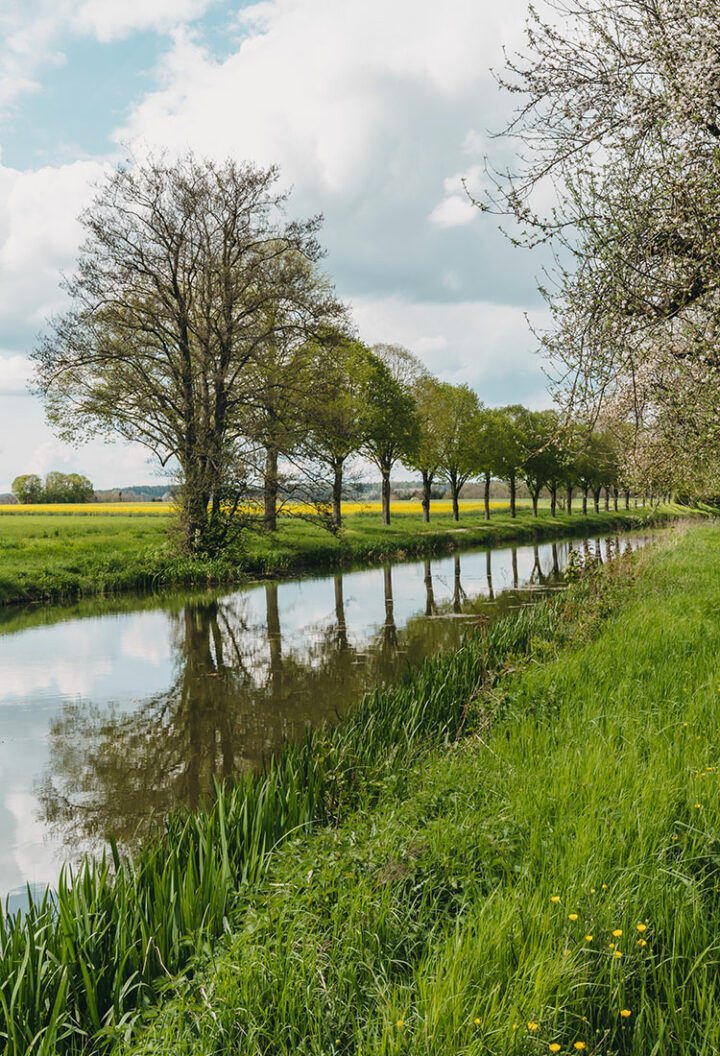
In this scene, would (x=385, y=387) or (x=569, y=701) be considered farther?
(x=385, y=387)

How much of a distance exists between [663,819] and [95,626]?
14.1 m

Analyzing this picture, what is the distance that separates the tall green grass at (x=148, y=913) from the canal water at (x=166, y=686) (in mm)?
1087

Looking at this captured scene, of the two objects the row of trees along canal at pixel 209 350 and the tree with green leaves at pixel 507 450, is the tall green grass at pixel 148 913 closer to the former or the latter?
the row of trees along canal at pixel 209 350

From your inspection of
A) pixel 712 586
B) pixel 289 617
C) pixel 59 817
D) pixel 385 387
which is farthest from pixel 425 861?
pixel 385 387

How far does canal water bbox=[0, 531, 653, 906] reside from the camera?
648 cm

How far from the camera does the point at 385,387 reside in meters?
35.8

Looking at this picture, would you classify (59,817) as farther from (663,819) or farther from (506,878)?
(663,819)

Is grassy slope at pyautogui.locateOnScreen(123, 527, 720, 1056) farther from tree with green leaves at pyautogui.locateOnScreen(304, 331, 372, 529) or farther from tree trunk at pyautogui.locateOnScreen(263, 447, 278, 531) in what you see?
tree with green leaves at pyautogui.locateOnScreen(304, 331, 372, 529)

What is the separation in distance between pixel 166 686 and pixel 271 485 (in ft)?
44.5

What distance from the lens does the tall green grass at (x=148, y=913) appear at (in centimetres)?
294

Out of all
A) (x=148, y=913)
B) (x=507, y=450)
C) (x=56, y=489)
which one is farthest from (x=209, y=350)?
(x=56, y=489)

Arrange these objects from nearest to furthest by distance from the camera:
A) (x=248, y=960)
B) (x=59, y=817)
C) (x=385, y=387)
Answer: (x=248, y=960), (x=59, y=817), (x=385, y=387)

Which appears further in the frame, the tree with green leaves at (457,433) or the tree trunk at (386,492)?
the tree with green leaves at (457,433)

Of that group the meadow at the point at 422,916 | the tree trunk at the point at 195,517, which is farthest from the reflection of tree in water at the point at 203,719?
the tree trunk at the point at 195,517
